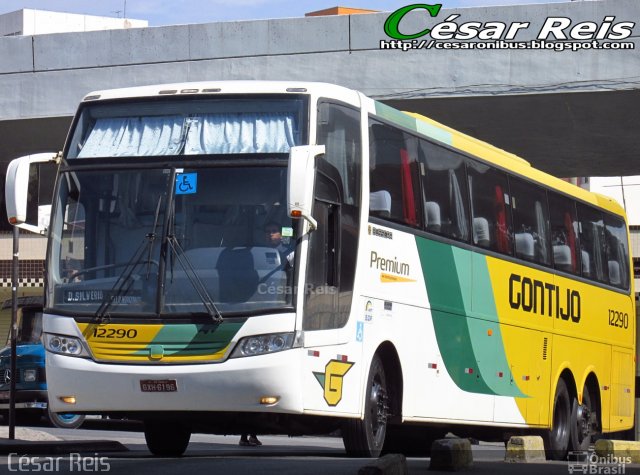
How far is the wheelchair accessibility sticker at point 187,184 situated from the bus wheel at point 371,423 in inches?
92.8

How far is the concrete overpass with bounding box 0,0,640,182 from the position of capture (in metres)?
22.2

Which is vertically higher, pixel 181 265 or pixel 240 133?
pixel 240 133

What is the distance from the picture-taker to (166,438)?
14.0 metres

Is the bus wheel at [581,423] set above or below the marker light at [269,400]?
below

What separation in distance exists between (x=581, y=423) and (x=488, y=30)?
712cm

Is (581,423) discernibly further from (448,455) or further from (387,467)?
(387,467)

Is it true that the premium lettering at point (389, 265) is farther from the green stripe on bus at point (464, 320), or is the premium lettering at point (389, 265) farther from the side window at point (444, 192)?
the side window at point (444, 192)

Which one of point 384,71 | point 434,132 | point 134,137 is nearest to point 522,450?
point 434,132

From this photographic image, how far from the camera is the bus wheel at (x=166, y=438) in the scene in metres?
13.9

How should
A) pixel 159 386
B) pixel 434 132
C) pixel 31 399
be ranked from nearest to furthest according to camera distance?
pixel 159 386, pixel 434 132, pixel 31 399

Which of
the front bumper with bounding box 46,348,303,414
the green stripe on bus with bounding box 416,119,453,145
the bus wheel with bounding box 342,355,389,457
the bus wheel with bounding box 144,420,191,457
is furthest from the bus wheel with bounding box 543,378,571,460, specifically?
the front bumper with bounding box 46,348,303,414

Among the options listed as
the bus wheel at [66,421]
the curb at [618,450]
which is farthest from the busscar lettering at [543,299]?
the bus wheel at [66,421]

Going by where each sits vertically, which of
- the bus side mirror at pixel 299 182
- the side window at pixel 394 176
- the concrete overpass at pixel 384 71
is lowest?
the bus side mirror at pixel 299 182

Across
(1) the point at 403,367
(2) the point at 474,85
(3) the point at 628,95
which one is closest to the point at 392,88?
(2) the point at 474,85
